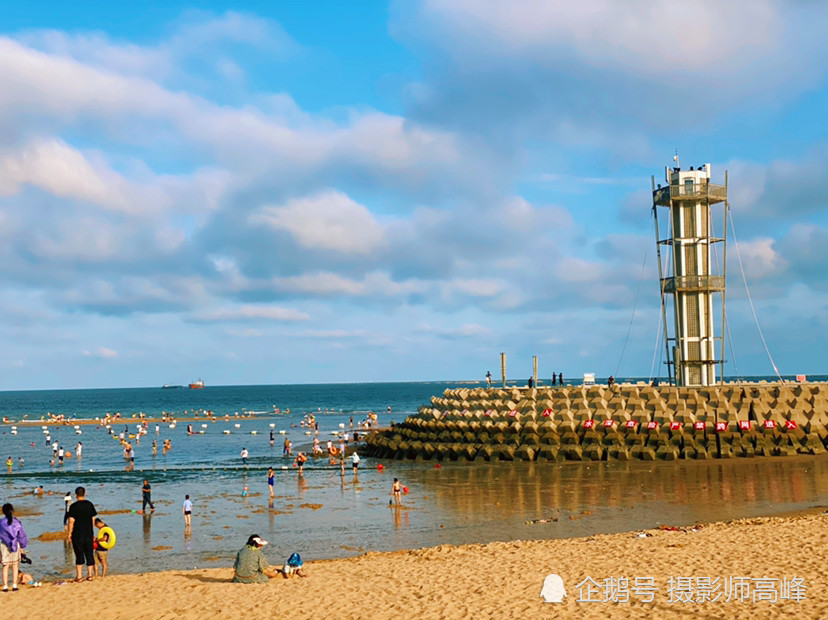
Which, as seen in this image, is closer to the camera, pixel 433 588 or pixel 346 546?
pixel 433 588

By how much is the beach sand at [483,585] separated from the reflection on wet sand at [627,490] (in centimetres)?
510

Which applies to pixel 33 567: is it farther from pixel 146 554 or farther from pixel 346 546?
pixel 346 546

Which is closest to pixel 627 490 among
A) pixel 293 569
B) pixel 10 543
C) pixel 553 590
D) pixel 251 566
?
pixel 293 569

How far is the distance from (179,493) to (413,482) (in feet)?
34.7

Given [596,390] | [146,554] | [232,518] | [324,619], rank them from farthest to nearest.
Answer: [596,390], [232,518], [146,554], [324,619]

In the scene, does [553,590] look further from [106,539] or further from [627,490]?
[627,490]

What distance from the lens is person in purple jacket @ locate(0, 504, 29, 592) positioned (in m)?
14.6

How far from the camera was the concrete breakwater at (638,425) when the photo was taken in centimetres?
3706

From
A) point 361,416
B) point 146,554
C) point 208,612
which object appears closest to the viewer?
point 208,612

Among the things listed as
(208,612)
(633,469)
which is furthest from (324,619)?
(633,469)

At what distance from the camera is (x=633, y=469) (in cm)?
3469

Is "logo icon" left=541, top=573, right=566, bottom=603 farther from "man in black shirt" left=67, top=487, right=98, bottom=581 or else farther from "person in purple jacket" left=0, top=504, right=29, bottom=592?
"person in purple jacket" left=0, top=504, right=29, bottom=592

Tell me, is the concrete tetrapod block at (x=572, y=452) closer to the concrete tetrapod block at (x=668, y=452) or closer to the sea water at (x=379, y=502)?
the sea water at (x=379, y=502)

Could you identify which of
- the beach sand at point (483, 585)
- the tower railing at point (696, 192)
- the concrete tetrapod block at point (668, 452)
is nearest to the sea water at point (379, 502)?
the concrete tetrapod block at point (668, 452)
